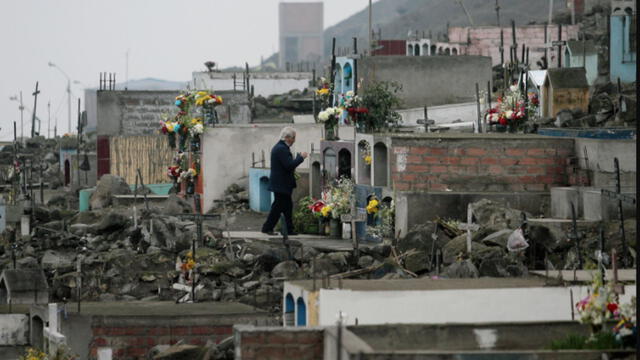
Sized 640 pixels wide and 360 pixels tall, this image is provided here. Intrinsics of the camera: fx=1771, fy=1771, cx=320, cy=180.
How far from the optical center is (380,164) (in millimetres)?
31484

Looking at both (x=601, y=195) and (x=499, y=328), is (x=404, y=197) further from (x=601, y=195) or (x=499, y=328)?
(x=499, y=328)

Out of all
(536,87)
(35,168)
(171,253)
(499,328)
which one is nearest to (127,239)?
(171,253)

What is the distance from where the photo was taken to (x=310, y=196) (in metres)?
36.0

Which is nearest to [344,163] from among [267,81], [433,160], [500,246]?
[433,160]

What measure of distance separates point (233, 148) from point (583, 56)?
16257 mm

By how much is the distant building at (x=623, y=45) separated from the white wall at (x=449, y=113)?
9.63 m

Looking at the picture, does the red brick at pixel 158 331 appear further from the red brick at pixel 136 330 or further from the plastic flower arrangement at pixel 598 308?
the plastic flower arrangement at pixel 598 308

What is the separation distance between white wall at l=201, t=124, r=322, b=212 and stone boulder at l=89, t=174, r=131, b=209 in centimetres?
453

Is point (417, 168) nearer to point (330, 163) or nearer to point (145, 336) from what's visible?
point (330, 163)

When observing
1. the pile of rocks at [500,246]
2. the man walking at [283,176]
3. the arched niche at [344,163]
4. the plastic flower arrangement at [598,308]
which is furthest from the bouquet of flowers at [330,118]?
the plastic flower arrangement at [598,308]

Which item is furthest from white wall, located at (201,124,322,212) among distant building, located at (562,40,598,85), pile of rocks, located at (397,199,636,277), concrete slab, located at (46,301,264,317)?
concrete slab, located at (46,301,264,317)

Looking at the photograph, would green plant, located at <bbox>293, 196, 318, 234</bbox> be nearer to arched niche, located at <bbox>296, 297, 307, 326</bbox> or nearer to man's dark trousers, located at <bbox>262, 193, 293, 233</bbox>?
man's dark trousers, located at <bbox>262, 193, 293, 233</bbox>

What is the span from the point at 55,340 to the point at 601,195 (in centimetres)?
888

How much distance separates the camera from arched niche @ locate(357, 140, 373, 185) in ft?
105
